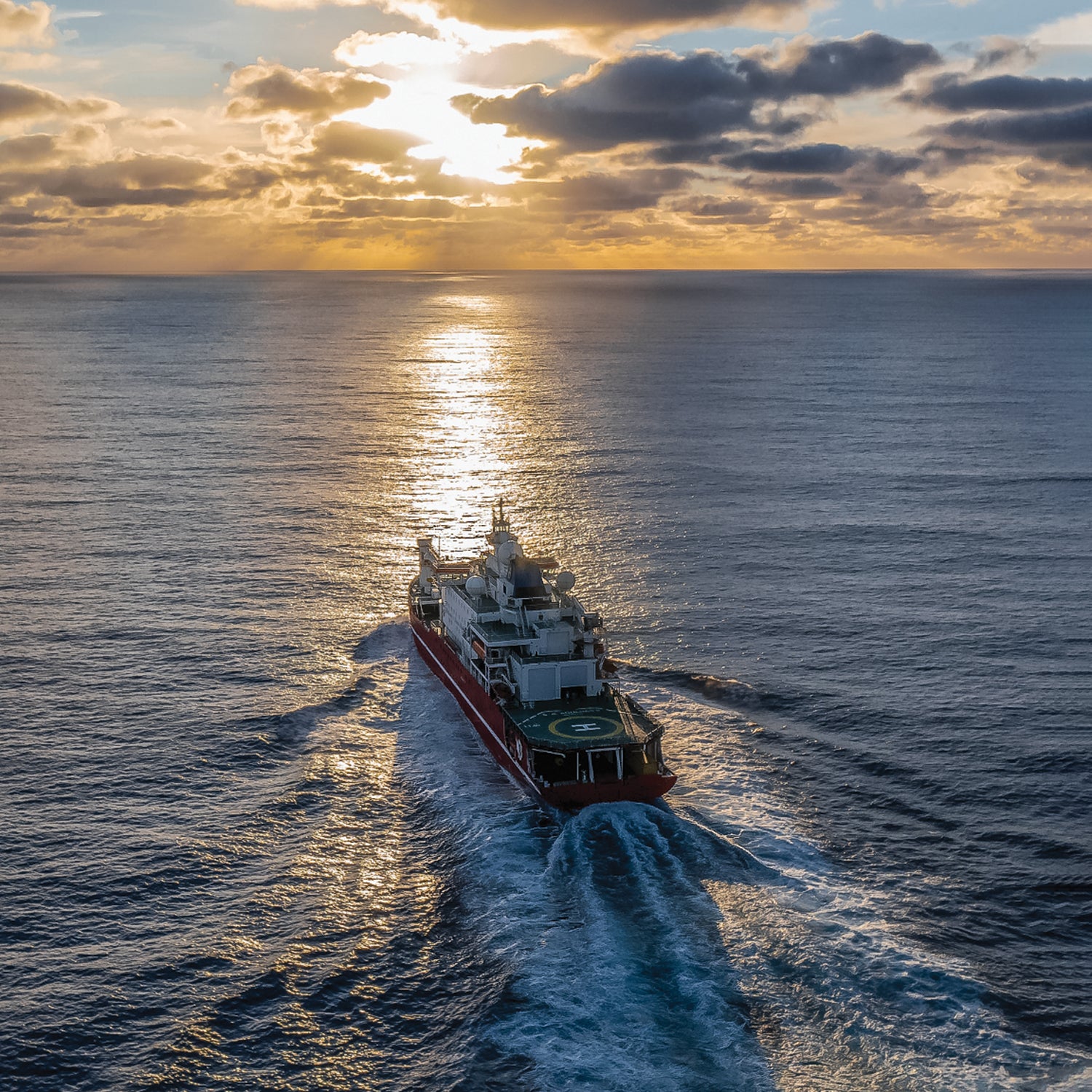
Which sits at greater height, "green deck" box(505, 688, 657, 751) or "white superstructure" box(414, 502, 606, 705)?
"white superstructure" box(414, 502, 606, 705)

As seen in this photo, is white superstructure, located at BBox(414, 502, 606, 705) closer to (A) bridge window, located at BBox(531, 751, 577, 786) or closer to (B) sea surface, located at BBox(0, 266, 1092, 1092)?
(B) sea surface, located at BBox(0, 266, 1092, 1092)

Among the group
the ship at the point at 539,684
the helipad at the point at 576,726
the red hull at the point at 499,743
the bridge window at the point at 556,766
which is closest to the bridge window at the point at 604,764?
the ship at the point at 539,684

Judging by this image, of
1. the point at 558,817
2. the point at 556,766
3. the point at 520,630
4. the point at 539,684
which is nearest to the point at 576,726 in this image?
the point at 556,766

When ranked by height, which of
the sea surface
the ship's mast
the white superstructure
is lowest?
the sea surface

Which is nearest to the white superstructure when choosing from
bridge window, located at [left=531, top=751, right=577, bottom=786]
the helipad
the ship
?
the ship

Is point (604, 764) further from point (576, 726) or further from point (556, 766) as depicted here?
point (576, 726)

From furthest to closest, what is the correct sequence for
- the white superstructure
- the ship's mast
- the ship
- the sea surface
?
the ship's mast
the white superstructure
the ship
the sea surface
